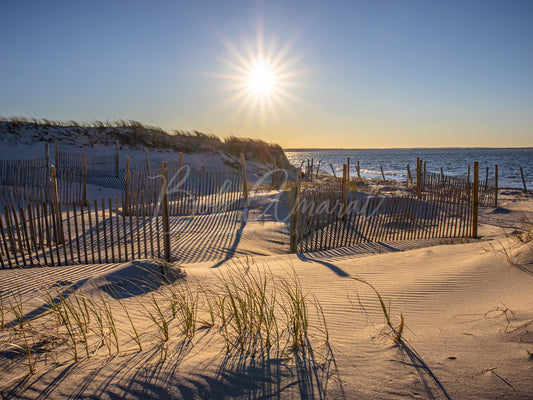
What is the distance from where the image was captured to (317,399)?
5.83ft

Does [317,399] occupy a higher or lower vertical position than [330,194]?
lower

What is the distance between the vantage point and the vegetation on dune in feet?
71.6

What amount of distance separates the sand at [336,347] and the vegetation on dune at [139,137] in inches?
644

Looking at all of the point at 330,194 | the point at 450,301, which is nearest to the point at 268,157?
the point at 330,194

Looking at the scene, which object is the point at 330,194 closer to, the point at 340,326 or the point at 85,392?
the point at 340,326

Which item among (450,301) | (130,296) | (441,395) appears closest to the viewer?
(441,395)

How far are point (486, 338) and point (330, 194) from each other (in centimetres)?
547

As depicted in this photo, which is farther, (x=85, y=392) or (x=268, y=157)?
(x=268, y=157)

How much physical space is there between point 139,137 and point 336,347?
81.8 feet

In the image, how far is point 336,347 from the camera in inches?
91.7

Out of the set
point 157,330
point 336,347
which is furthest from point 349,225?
point 157,330

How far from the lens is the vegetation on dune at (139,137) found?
2183 cm

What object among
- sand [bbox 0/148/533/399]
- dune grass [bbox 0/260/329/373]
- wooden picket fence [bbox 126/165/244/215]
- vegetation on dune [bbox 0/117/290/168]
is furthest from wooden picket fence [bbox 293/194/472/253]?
vegetation on dune [bbox 0/117/290/168]

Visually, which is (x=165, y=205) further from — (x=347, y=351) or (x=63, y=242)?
(x=347, y=351)
